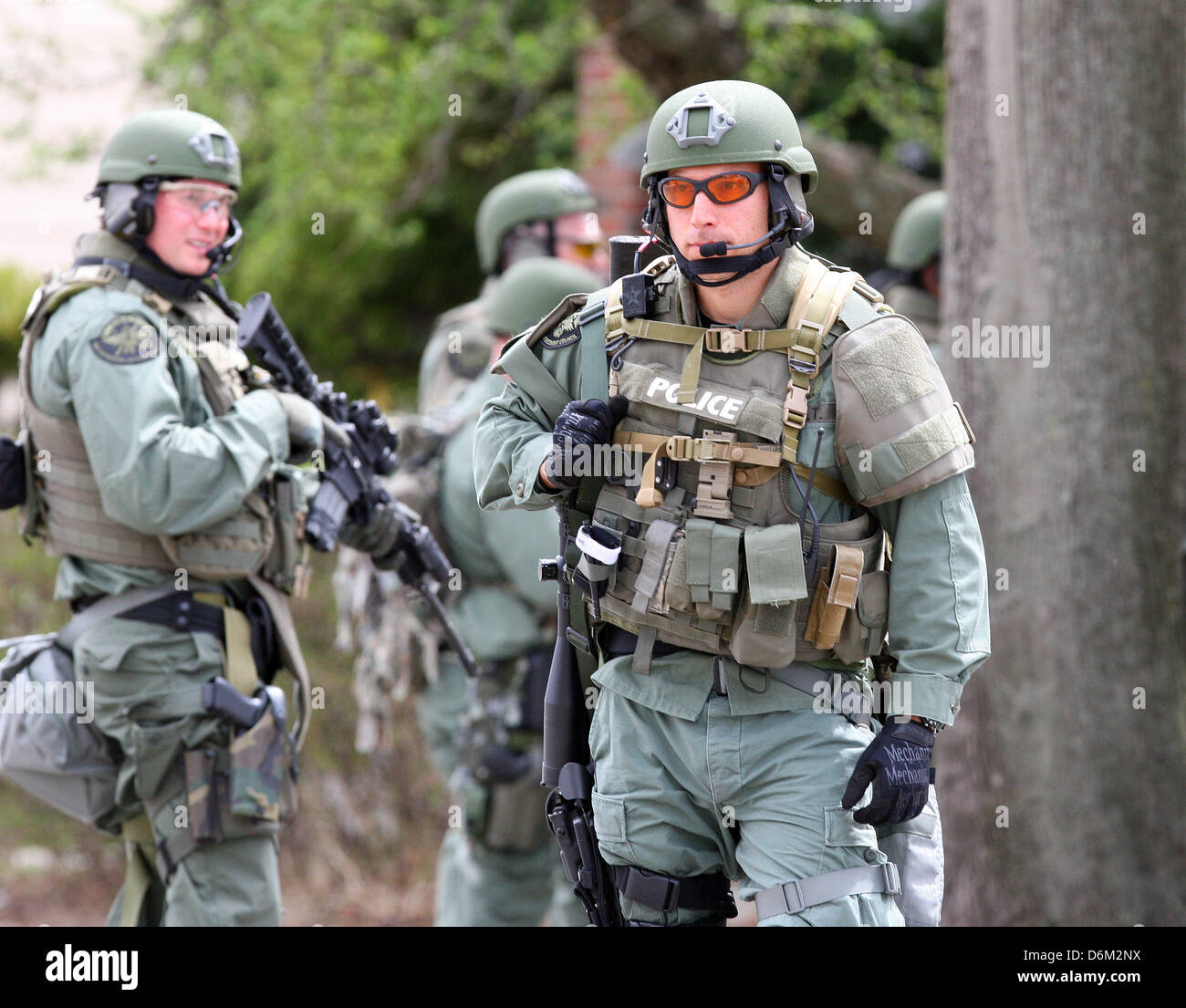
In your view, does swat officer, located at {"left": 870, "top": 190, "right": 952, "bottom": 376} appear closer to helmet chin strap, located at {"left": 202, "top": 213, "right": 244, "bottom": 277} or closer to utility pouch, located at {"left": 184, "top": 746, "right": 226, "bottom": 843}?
helmet chin strap, located at {"left": 202, "top": 213, "right": 244, "bottom": 277}

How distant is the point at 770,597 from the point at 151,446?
69.5 inches

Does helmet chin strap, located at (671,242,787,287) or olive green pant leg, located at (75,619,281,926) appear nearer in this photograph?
helmet chin strap, located at (671,242,787,287)

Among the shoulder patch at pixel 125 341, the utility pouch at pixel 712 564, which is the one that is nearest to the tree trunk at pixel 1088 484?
the utility pouch at pixel 712 564

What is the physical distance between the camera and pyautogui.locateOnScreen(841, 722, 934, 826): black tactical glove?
2.93 m

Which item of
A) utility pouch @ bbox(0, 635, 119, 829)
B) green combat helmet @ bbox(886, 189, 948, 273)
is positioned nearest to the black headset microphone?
utility pouch @ bbox(0, 635, 119, 829)

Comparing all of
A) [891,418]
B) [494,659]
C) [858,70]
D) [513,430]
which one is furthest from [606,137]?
[891,418]

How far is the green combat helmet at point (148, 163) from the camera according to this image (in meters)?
4.20

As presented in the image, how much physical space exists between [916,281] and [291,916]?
3903 millimetres

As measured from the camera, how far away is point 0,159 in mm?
10695

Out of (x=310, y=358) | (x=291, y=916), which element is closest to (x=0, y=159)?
(x=310, y=358)

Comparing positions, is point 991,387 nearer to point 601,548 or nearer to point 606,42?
point 601,548

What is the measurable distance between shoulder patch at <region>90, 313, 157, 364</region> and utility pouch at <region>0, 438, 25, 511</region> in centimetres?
44

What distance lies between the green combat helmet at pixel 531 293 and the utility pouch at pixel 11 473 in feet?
5.83
